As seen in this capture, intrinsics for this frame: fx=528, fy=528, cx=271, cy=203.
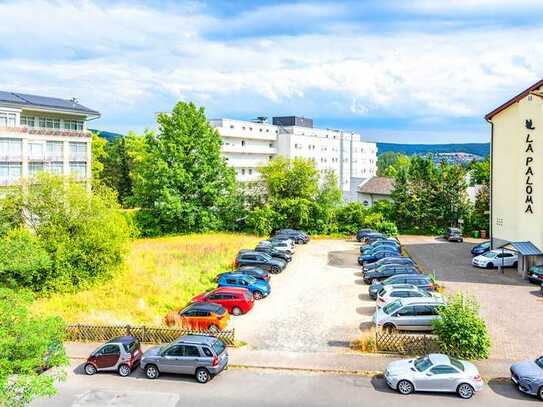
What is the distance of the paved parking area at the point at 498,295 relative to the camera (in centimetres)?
2217

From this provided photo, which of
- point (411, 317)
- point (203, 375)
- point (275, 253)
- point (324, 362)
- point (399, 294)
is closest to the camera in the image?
point (203, 375)

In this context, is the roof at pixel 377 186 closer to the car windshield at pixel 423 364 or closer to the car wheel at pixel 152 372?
the car windshield at pixel 423 364

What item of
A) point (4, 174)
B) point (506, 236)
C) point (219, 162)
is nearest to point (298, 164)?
point (219, 162)

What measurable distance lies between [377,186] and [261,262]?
3827cm

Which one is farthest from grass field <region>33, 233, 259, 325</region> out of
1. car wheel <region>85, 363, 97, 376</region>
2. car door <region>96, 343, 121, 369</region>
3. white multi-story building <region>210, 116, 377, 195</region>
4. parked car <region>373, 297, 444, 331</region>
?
white multi-story building <region>210, 116, 377, 195</region>

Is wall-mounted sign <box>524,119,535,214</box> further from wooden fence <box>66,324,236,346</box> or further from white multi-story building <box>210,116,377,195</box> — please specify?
white multi-story building <box>210,116,377,195</box>

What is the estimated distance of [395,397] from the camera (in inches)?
698

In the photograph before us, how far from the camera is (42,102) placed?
53.4 metres

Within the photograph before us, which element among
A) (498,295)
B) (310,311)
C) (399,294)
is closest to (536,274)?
(498,295)

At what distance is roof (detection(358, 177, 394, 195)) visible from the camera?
70125 millimetres

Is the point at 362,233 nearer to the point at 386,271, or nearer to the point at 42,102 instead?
the point at 386,271

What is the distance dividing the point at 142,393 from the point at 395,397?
8.69 meters

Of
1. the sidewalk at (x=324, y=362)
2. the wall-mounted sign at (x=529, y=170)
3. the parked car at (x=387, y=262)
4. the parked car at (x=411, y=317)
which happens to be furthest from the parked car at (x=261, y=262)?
the wall-mounted sign at (x=529, y=170)

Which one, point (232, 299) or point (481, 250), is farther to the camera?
point (481, 250)
